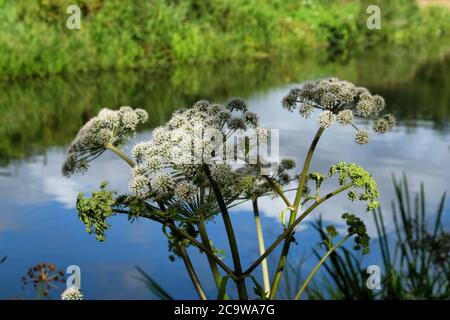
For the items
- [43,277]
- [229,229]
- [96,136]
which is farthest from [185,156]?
[43,277]

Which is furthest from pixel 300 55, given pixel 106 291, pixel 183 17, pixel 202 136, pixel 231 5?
pixel 202 136

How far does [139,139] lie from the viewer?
515 inches

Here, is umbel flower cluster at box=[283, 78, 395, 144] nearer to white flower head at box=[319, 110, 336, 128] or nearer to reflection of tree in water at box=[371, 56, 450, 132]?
white flower head at box=[319, 110, 336, 128]

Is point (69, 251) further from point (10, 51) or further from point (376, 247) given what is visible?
point (10, 51)

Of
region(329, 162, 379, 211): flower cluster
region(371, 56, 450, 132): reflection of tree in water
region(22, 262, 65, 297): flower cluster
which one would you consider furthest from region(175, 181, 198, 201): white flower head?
region(371, 56, 450, 132): reflection of tree in water

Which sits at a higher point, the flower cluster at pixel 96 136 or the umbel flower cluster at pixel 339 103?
the umbel flower cluster at pixel 339 103

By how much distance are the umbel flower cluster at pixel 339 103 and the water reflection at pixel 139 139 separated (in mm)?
3229

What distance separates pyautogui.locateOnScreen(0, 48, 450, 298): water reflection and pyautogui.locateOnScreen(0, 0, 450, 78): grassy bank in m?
1.22

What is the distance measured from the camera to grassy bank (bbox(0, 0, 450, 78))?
21.7m

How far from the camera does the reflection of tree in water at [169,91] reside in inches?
573

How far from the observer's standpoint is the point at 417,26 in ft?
153

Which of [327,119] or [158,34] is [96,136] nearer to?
[327,119]

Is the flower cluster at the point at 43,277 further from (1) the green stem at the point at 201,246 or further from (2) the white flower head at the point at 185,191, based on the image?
(2) the white flower head at the point at 185,191

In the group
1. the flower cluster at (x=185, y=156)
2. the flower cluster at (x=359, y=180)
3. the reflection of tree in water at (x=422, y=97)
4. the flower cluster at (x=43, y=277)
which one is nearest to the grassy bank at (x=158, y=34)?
the reflection of tree in water at (x=422, y=97)
